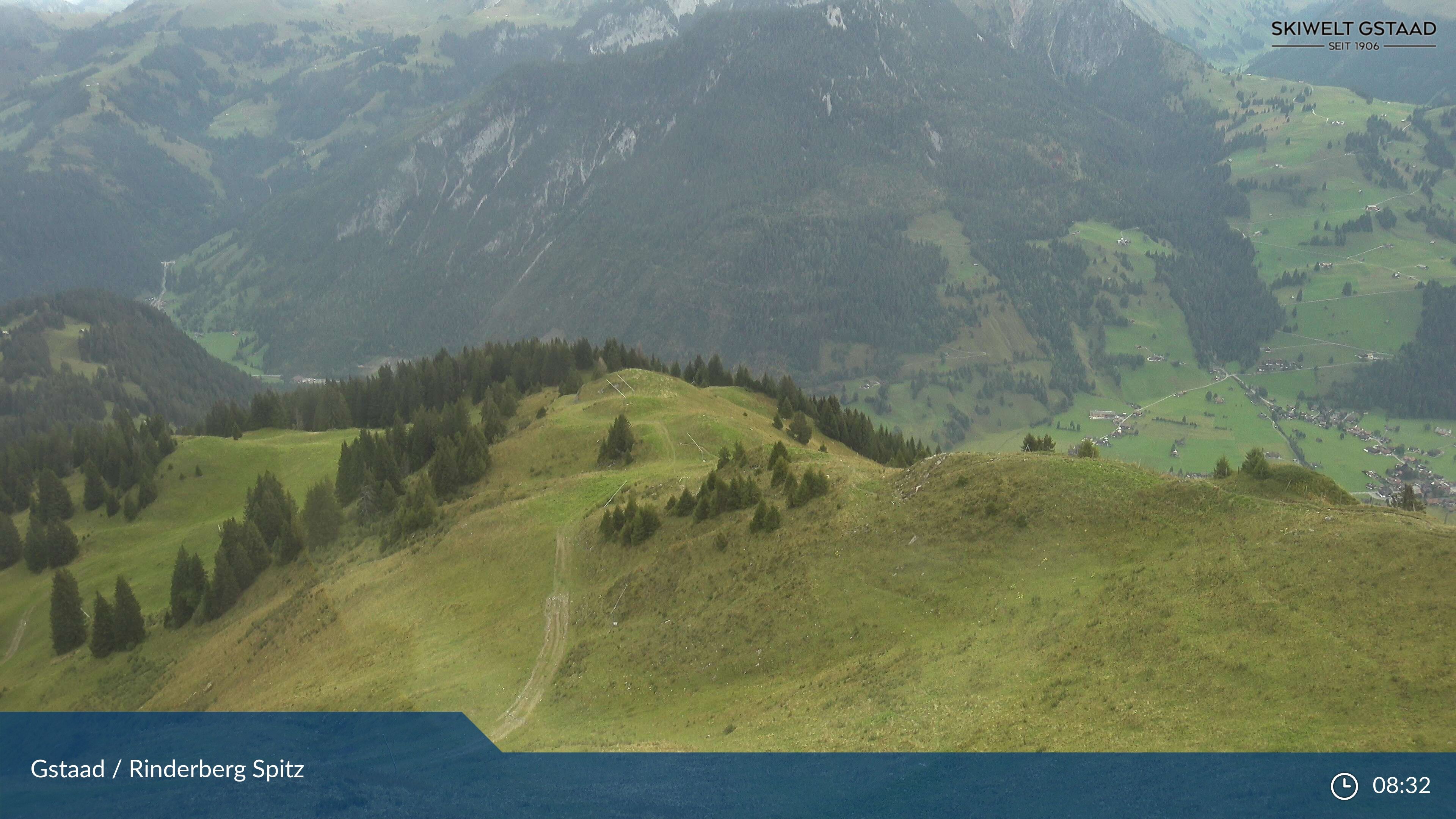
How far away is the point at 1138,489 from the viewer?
54281 millimetres

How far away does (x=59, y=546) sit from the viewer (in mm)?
128250

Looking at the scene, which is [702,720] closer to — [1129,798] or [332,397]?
[1129,798]

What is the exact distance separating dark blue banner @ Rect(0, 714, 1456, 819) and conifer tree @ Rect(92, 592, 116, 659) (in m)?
42.6

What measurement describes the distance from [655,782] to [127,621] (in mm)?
83059

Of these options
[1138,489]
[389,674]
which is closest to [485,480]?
[389,674]

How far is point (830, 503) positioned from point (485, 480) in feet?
181

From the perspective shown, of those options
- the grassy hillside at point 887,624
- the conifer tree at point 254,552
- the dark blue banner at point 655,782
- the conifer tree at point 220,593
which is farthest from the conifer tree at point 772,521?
the conifer tree at point 254,552

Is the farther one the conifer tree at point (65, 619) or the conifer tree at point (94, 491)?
the conifer tree at point (94, 491)

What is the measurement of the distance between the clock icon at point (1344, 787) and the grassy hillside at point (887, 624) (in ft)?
5.14

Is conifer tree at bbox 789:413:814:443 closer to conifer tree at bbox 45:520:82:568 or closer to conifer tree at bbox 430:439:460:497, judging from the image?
conifer tree at bbox 430:439:460:497

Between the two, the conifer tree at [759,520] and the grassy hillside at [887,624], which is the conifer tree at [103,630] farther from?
the conifer tree at [759,520]

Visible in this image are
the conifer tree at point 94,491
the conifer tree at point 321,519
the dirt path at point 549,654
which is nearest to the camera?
the dirt path at point 549,654

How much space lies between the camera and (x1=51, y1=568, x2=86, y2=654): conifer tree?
101188mm

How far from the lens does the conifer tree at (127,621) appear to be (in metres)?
96.2
